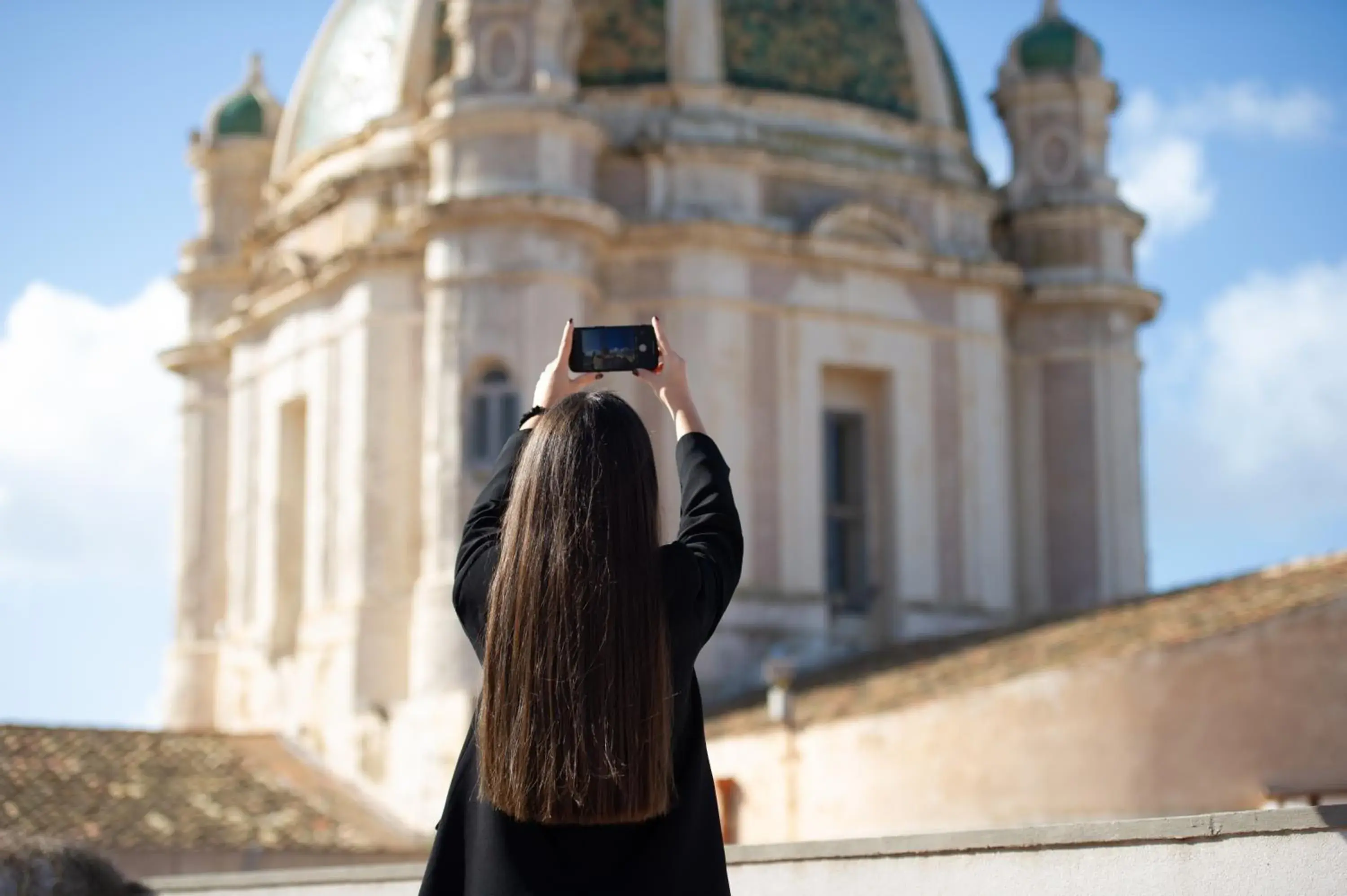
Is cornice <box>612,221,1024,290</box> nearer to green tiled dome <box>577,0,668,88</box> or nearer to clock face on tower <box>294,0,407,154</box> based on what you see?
green tiled dome <box>577,0,668,88</box>

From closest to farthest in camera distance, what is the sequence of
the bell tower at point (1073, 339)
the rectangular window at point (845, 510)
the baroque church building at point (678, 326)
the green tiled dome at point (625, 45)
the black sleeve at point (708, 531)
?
the black sleeve at point (708, 531) < the baroque church building at point (678, 326) < the rectangular window at point (845, 510) < the green tiled dome at point (625, 45) < the bell tower at point (1073, 339)

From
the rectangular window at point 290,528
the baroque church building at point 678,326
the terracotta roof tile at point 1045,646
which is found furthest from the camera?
the rectangular window at point 290,528

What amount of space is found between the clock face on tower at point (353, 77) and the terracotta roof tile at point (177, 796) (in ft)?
25.5

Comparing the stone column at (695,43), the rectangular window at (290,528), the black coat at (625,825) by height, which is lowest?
the black coat at (625,825)

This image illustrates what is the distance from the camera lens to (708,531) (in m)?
4.56

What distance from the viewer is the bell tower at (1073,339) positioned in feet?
92.6

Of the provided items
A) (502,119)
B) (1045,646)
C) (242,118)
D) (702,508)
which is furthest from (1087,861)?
(242,118)

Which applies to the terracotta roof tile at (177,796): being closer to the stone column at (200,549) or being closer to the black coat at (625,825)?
the stone column at (200,549)

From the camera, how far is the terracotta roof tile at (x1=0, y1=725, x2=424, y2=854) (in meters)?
Result: 21.9

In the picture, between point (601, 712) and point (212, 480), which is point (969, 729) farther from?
point (601, 712)

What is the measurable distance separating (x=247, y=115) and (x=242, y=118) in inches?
3.9

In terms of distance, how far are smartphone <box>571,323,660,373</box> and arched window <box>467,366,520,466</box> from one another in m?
19.3

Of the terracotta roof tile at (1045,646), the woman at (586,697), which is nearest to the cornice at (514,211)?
the terracotta roof tile at (1045,646)

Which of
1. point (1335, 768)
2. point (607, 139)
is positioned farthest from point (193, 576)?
point (1335, 768)
